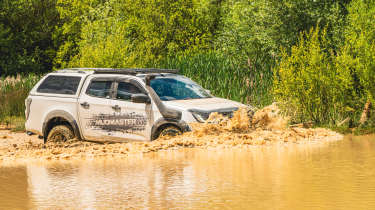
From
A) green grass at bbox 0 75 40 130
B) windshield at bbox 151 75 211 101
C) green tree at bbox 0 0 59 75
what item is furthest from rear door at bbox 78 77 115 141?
green tree at bbox 0 0 59 75

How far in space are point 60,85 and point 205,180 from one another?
6436 millimetres

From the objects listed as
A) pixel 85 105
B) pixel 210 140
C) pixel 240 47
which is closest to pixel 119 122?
pixel 85 105

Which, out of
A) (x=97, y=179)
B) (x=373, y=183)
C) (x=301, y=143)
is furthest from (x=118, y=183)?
(x=301, y=143)

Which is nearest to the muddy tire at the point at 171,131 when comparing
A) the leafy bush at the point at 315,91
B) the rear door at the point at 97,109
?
the rear door at the point at 97,109

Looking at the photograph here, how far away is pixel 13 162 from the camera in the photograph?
12805 millimetres

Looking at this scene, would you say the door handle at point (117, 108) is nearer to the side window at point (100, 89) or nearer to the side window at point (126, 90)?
the side window at point (126, 90)

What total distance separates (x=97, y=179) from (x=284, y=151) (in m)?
4.61

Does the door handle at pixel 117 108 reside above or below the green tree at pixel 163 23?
below

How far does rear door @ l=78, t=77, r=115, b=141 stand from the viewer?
45.8 feet

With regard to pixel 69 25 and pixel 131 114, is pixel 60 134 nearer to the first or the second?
pixel 131 114

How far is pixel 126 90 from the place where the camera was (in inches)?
552

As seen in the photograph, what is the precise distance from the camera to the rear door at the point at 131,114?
13.5 m

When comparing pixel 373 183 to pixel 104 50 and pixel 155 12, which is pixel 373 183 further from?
pixel 155 12

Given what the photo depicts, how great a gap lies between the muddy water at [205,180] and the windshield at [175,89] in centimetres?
146
